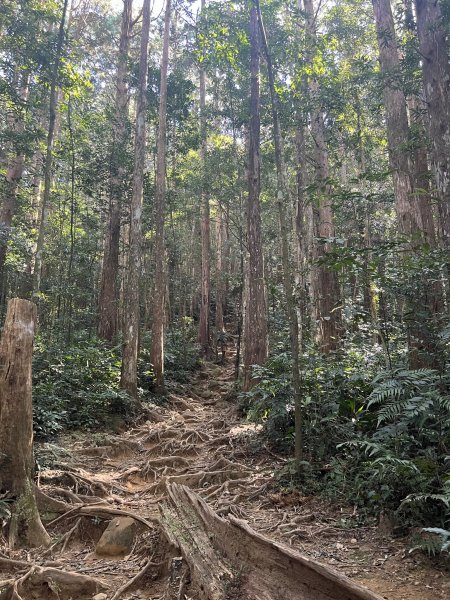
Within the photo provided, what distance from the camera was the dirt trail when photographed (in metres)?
3.40

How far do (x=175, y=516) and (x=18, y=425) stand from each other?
2021 mm

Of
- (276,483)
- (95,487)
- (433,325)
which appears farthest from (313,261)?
(95,487)

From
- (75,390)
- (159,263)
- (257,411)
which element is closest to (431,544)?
(257,411)

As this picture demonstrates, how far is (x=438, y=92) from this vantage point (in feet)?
21.7

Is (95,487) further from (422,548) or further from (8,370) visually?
(422,548)

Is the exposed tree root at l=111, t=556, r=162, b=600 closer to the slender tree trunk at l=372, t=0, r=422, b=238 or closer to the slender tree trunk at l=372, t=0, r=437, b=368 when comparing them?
the slender tree trunk at l=372, t=0, r=437, b=368

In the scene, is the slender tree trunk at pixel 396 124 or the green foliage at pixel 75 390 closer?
the green foliage at pixel 75 390

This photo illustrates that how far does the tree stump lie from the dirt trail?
0.31 metres

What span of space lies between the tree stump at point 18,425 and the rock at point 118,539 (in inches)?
23.8

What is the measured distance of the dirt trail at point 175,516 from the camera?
340cm

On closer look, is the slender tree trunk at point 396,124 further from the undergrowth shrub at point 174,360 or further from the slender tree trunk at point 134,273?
the undergrowth shrub at point 174,360

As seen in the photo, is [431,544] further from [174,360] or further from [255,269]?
[174,360]

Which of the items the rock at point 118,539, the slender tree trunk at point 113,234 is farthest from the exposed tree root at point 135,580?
the slender tree trunk at point 113,234

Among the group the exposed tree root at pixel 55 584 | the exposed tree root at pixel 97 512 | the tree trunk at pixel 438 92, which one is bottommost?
the exposed tree root at pixel 55 584
